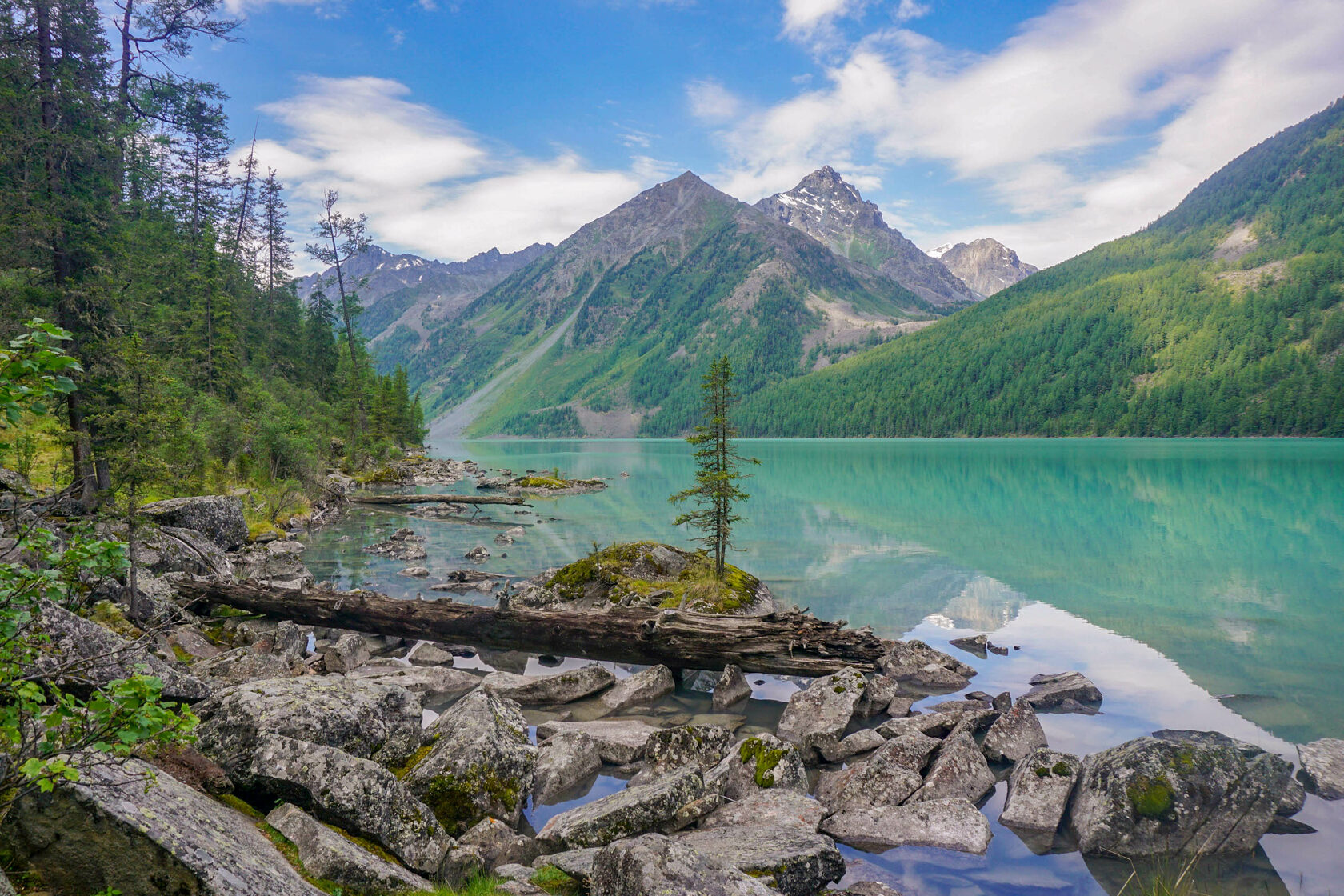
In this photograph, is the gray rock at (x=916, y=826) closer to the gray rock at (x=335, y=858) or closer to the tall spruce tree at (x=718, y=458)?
the gray rock at (x=335, y=858)

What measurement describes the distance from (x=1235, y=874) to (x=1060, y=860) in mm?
1769

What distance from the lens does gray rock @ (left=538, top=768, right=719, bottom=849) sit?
7094 millimetres

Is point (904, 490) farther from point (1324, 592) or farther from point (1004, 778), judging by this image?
point (1004, 778)

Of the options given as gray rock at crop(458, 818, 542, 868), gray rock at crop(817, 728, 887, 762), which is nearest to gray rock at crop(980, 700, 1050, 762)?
gray rock at crop(817, 728, 887, 762)

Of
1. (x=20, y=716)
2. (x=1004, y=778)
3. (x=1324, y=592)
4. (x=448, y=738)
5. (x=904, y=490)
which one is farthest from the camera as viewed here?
(x=904, y=490)

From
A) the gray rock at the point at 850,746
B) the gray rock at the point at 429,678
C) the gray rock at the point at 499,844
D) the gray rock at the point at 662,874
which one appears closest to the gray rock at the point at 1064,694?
the gray rock at the point at 850,746

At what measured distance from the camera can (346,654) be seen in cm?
1355

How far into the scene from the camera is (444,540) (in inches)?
1187

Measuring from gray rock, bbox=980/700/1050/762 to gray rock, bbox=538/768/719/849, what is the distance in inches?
193

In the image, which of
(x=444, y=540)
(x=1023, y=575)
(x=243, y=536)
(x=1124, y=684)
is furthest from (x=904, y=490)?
(x=243, y=536)

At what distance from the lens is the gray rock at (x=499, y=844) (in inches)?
272

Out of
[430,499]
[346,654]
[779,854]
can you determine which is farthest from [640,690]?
[430,499]

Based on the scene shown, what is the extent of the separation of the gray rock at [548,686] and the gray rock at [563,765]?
7.69 feet

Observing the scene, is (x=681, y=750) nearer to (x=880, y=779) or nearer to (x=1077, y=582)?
(x=880, y=779)
